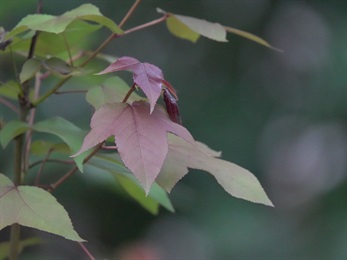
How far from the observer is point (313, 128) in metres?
1.80

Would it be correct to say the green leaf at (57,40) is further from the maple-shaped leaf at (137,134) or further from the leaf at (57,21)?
the maple-shaped leaf at (137,134)

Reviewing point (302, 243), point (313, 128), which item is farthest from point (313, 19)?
point (302, 243)

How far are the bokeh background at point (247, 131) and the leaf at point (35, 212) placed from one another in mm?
861

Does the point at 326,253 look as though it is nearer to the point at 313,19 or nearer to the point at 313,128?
the point at 313,128

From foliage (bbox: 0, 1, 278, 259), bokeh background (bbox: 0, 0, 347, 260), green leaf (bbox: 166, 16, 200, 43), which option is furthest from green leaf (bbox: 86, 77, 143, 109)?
bokeh background (bbox: 0, 0, 347, 260)

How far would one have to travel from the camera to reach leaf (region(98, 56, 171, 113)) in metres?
0.46

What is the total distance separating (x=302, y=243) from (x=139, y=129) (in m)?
1.26

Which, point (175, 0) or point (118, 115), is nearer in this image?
point (118, 115)

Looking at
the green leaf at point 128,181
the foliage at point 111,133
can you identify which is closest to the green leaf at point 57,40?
the foliage at point 111,133

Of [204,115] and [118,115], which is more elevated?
[118,115]

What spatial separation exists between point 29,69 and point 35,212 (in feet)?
0.48

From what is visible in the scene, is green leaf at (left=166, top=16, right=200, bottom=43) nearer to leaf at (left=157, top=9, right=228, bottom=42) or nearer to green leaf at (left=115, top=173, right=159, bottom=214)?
leaf at (left=157, top=9, right=228, bottom=42)

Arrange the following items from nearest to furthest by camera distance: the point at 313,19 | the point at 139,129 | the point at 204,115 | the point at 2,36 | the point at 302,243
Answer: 1. the point at 139,129
2. the point at 2,36
3. the point at 302,243
4. the point at 204,115
5. the point at 313,19

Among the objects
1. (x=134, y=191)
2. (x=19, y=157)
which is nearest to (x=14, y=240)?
(x=19, y=157)
